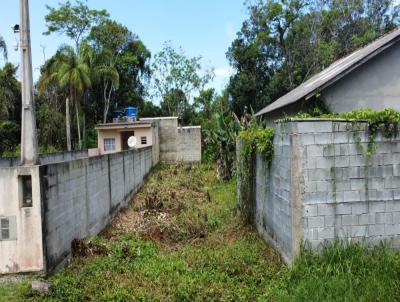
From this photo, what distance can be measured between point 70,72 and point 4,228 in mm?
24773

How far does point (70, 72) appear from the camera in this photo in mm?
28141

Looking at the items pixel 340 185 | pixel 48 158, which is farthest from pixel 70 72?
pixel 340 185

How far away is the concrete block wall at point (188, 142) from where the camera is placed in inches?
976

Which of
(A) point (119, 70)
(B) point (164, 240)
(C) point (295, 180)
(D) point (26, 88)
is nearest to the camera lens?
(C) point (295, 180)

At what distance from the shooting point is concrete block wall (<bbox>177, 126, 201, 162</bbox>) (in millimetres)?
24781

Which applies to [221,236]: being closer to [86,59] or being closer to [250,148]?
[250,148]

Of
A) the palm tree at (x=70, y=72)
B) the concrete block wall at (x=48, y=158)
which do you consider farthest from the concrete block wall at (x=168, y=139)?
the palm tree at (x=70, y=72)

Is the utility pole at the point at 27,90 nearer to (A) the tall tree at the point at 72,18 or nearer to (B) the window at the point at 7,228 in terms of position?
(B) the window at the point at 7,228

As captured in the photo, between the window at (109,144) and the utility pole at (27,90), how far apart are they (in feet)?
64.9

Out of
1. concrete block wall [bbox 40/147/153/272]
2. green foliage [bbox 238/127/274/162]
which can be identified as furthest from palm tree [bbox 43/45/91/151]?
green foliage [bbox 238/127/274/162]

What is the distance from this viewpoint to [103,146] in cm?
2575

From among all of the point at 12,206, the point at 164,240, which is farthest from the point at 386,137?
the point at 12,206

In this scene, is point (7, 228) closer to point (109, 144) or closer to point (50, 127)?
point (109, 144)

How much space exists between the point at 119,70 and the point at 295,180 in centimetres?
3425
